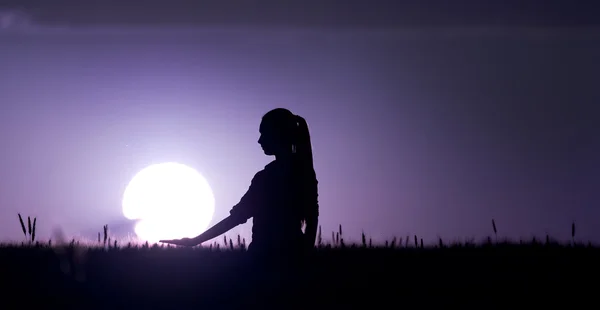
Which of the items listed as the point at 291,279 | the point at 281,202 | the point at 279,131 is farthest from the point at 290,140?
the point at 291,279

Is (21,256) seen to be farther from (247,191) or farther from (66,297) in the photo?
(247,191)

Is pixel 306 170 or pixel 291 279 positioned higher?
pixel 306 170

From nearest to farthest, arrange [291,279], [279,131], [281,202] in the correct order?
[279,131] → [291,279] → [281,202]

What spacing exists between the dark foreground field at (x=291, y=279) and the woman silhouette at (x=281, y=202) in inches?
9.8

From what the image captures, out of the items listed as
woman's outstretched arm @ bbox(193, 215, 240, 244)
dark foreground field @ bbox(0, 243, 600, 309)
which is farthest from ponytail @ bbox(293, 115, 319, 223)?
woman's outstretched arm @ bbox(193, 215, 240, 244)

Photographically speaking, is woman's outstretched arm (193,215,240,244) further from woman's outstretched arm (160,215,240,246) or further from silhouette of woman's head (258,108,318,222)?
silhouette of woman's head (258,108,318,222)

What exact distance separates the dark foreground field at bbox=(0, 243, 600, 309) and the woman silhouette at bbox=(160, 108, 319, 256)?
0.25 metres

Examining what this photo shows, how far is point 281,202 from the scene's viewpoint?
7238 millimetres

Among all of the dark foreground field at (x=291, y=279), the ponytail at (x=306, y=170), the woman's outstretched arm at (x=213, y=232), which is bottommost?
the dark foreground field at (x=291, y=279)

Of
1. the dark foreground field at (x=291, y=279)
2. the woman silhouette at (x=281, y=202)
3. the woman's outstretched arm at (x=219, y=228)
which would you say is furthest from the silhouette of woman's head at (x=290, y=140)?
the dark foreground field at (x=291, y=279)

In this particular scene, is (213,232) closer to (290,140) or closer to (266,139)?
(266,139)

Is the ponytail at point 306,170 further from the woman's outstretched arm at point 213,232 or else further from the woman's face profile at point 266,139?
the woman's outstretched arm at point 213,232

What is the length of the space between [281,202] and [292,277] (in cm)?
78

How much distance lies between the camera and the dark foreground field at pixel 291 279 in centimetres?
671
